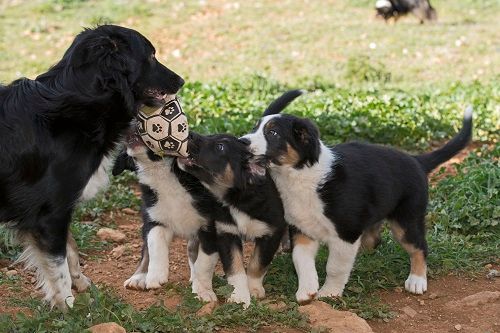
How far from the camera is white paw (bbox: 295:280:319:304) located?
5.31 meters

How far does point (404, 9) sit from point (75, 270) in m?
12.6

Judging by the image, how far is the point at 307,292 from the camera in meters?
5.34

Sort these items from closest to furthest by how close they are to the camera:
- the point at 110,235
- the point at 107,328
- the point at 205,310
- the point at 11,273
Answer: the point at 107,328
the point at 205,310
the point at 11,273
the point at 110,235

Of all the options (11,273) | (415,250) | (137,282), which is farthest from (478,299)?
(11,273)

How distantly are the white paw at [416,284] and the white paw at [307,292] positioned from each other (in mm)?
727

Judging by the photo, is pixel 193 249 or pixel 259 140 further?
pixel 193 249

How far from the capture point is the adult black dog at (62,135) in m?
4.80

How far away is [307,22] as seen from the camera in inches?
651

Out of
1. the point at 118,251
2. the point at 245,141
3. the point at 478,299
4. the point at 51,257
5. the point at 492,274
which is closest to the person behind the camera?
the point at 51,257

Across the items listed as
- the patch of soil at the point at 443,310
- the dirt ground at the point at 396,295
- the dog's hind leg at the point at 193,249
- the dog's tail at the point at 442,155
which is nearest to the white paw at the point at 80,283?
the dirt ground at the point at 396,295

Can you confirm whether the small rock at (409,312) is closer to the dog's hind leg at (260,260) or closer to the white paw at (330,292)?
the white paw at (330,292)

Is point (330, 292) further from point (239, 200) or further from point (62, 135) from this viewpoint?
point (62, 135)

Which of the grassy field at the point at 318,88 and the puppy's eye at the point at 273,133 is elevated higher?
the puppy's eye at the point at 273,133

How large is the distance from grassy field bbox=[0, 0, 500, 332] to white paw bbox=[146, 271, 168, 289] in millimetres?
69
